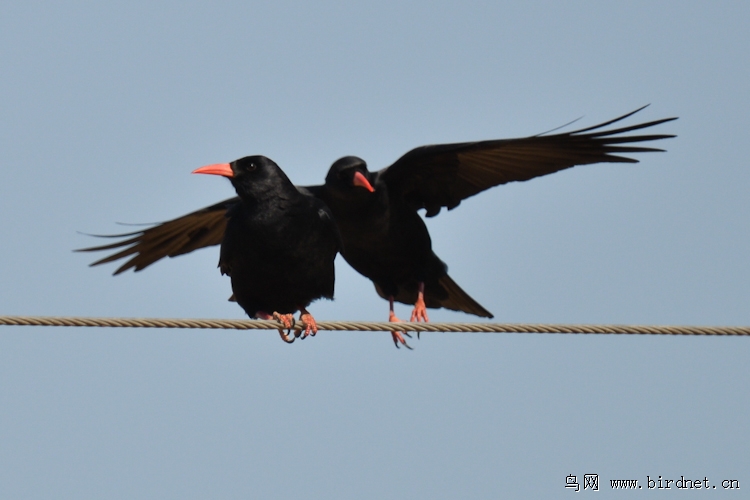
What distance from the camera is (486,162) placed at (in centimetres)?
919

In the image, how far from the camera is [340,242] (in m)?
7.79

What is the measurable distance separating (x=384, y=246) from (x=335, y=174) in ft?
2.81

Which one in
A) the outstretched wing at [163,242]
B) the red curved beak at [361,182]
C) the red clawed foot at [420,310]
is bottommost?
the red clawed foot at [420,310]

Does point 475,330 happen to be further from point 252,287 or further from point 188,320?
point 252,287

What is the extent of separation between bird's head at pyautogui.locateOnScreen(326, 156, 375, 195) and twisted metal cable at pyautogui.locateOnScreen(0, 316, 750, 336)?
10.9 ft

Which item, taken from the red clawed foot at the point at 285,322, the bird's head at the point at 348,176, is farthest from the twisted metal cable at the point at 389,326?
the bird's head at the point at 348,176

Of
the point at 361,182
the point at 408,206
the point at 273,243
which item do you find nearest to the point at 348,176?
the point at 361,182

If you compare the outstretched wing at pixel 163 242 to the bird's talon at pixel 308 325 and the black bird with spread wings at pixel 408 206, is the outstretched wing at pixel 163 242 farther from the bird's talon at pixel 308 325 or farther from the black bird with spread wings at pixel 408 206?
the bird's talon at pixel 308 325

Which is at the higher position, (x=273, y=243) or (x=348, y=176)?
(x=348, y=176)

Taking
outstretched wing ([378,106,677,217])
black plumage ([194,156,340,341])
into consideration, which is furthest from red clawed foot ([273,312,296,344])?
outstretched wing ([378,106,677,217])

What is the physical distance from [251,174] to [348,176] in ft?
5.16

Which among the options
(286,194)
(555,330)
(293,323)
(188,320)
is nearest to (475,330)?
(555,330)

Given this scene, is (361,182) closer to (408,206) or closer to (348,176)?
(348,176)

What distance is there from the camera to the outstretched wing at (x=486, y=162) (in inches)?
326
